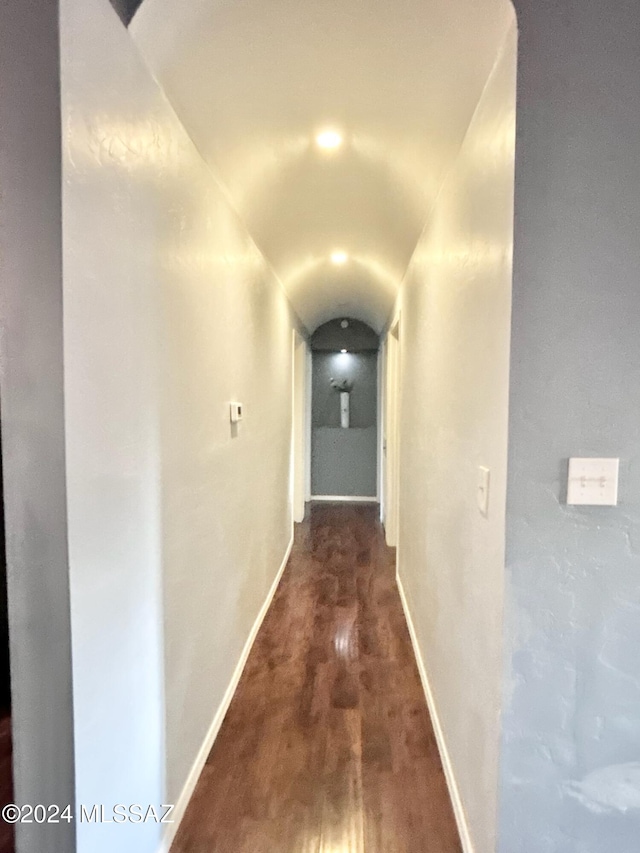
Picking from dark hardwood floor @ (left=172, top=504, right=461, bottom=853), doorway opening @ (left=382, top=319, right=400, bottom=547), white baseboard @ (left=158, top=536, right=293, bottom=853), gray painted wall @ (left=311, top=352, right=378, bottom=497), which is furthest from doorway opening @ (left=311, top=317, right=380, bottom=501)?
white baseboard @ (left=158, top=536, right=293, bottom=853)

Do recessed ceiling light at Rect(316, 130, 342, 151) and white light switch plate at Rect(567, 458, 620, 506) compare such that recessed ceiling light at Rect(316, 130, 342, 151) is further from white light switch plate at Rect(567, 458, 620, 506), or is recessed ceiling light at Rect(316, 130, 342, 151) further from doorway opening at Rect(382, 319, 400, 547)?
doorway opening at Rect(382, 319, 400, 547)

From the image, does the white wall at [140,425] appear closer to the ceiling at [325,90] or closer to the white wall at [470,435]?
the ceiling at [325,90]

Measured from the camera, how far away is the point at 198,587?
1717 millimetres

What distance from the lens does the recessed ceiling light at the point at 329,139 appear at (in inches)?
69.0

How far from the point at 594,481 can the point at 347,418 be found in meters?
5.31

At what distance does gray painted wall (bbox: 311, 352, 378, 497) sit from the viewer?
6.41 metres

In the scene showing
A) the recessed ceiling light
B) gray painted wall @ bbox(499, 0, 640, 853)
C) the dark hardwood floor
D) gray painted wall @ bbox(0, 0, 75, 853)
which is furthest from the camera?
the recessed ceiling light

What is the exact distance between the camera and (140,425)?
1244 millimetres

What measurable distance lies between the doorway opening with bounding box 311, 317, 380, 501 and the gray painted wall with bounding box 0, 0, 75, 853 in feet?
18.0

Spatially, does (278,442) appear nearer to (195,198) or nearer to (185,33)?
(195,198)

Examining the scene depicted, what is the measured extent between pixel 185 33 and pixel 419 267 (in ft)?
5.05

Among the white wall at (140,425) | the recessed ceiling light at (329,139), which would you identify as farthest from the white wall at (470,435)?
the white wall at (140,425)

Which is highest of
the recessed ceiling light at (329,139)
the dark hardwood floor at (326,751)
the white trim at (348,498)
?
the recessed ceiling light at (329,139)

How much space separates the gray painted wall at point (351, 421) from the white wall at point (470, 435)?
13.3 ft
